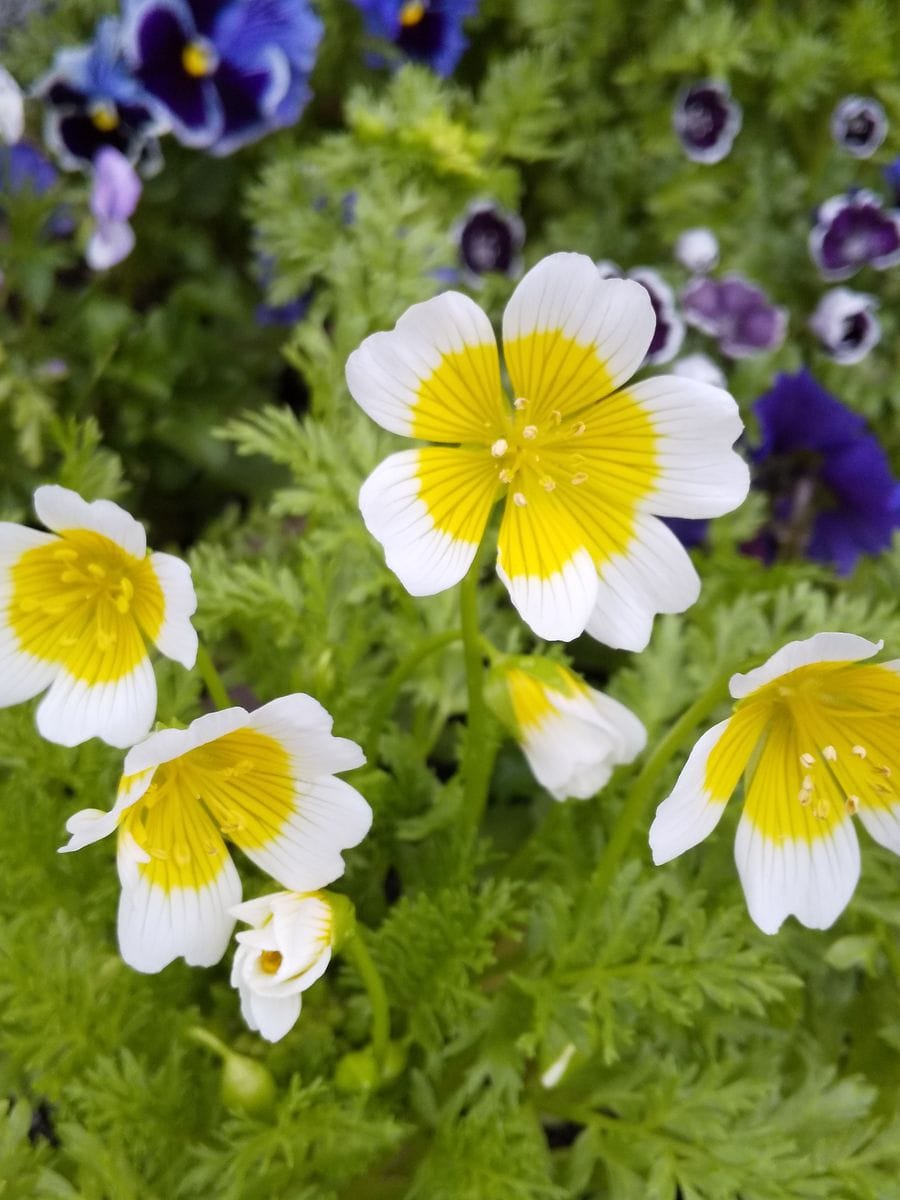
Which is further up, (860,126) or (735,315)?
(860,126)

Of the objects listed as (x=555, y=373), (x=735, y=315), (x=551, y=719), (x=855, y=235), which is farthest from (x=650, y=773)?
(x=855, y=235)

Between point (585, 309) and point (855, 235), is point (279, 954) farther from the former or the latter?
point (855, 235)

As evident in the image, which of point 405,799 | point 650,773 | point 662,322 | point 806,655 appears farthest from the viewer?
point 662,322

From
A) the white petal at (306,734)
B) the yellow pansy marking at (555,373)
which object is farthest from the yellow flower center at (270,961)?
the yellow pansy marking at (555,373)

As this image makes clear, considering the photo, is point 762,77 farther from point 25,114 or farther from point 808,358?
point 25,114

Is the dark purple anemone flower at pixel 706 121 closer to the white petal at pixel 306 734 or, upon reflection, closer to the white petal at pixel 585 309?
the white petal at pixel 585 309

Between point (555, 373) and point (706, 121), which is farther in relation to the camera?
point (706, 121)

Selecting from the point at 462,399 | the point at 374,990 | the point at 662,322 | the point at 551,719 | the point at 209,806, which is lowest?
the point at 374,990
